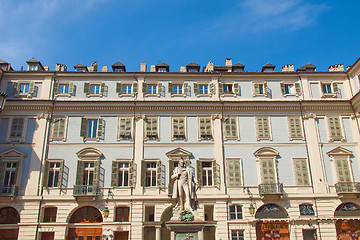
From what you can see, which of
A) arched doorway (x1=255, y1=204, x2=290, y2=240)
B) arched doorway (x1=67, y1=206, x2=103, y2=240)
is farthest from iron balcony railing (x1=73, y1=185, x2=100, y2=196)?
arched doorway (x1=255, y1=204, x2=290, y2=240)

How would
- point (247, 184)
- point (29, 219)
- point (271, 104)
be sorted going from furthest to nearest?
point (271, 104)
point (247, 184)
point (29, 219)

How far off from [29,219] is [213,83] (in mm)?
19489

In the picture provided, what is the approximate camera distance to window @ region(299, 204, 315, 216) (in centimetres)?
2744

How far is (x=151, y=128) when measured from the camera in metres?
29.6

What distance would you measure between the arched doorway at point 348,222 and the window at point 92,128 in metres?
21.0

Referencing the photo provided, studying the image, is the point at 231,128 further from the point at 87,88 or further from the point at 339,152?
the point at 87,88

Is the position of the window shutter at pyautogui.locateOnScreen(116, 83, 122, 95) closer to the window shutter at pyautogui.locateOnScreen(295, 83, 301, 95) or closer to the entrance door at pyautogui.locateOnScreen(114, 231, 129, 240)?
the entrance door at pyautogui.locateOnScreen(114, 231, 129, 240)

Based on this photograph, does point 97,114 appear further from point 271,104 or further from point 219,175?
point 271,104

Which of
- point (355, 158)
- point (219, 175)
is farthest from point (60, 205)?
point (355, 158)

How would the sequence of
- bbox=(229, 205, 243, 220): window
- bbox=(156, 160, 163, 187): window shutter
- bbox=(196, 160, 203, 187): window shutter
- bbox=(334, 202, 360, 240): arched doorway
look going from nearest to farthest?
1. bbox=(334, 202, 360, 240): arched doorway
2. bbox=(229, 205, 243, 220): window
3. bbox=(156, 160, 163, 187): window shutter
4. bbox=(196, 160, 203, 187): window shutter

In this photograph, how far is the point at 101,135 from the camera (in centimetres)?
2925

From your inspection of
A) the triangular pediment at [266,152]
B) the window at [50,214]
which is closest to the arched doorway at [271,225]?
the triangular pediment at [266,152]

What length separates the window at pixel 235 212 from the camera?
27297mm

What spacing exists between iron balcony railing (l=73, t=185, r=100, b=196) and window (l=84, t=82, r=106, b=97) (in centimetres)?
850
